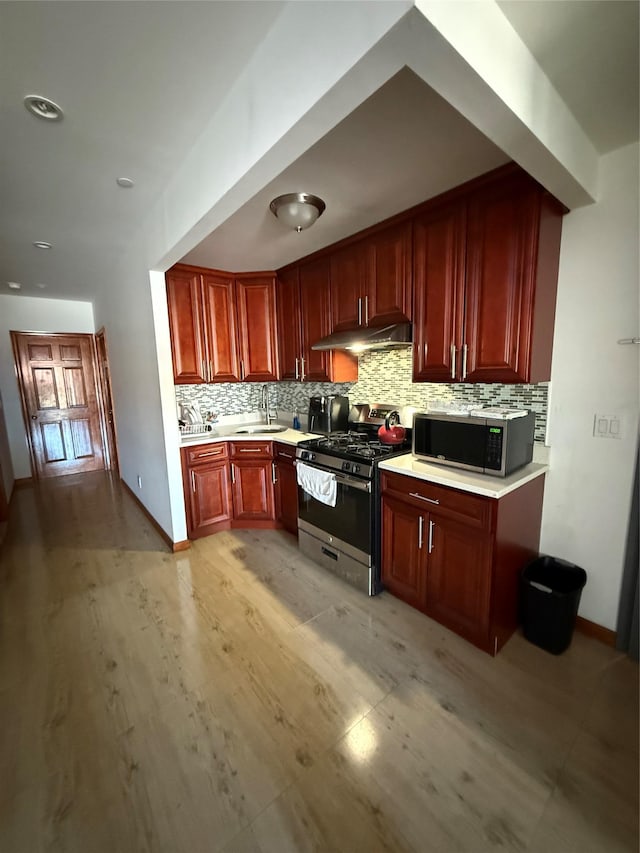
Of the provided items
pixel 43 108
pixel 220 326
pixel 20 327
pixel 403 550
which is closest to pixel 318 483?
pixel 403 550

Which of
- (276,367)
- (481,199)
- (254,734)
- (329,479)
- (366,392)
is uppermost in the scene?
(481,199)

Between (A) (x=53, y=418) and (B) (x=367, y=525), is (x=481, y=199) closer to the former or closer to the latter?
(B) (x=367, y=525)

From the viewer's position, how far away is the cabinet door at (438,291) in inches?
75.6

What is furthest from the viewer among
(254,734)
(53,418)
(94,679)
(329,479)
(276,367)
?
(53,418)

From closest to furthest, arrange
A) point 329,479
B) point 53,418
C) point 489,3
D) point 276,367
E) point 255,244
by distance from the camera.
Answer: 1. point 489,3
2. point 329,479
3. point 255,244
4. point 276,367
5. point 53,418

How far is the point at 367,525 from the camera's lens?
7.25 ft

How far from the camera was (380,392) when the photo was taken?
2.80 metres

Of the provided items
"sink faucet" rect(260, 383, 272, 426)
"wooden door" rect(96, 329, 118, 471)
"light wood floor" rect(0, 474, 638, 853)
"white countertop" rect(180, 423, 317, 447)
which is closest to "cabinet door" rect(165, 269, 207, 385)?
"white countertop" rect(180, 423, 317, 447)

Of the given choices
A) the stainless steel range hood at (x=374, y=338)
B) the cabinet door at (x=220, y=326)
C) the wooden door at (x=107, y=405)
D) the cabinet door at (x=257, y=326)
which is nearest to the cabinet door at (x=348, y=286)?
the stainless steel range hood at (x=374, y=338)

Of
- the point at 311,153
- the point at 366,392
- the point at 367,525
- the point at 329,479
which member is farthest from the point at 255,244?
the point at 367,525

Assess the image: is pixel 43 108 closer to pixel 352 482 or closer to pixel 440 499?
pixel 352 482

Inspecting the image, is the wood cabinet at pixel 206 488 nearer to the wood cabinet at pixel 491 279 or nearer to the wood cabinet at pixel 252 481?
the wood cabinet at pixel 252 481

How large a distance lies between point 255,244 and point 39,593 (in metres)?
2.89

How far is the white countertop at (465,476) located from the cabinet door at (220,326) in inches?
74.8
